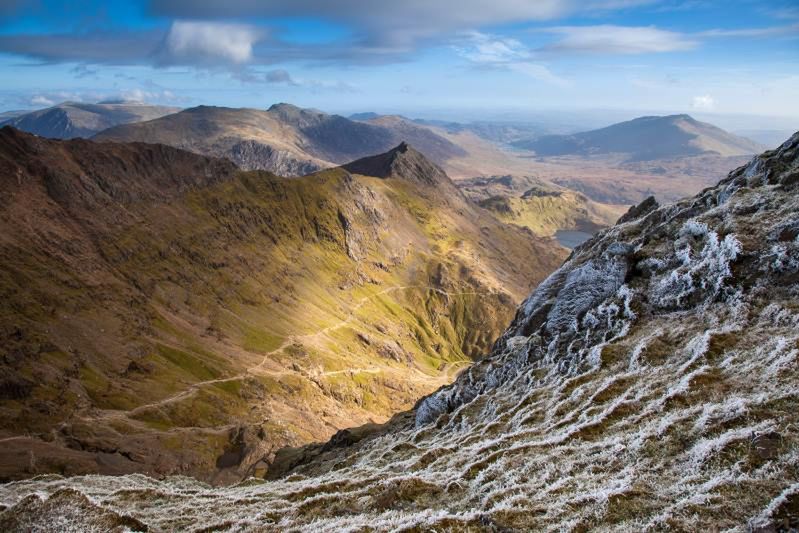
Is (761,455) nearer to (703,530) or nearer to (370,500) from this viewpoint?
(703,530)

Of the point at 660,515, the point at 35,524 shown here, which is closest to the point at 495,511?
the point at 660,515

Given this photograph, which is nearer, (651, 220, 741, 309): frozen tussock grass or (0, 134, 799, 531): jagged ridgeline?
(0, 134, 799, 531): jagged ridgeline

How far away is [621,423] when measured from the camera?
41.1 metres

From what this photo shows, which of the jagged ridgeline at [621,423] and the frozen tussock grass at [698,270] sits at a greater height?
the frozen tussock grass at [698,270]

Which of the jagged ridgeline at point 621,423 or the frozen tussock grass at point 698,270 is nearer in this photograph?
the jagged ridgeline at point 621,423

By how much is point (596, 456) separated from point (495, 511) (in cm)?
1101

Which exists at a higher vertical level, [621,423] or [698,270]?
[698,270]

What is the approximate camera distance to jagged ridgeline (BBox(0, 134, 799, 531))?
27000 millimetres


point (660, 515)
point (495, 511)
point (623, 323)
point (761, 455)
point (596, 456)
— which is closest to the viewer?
point (660, 515)

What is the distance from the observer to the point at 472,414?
78.1 m

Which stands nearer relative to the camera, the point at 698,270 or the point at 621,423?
the point at 621,423

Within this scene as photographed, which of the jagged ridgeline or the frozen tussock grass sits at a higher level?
the frozen tussock grass

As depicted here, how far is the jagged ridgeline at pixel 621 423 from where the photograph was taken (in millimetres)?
27000

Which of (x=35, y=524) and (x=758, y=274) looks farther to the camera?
(x=758, y=274)
